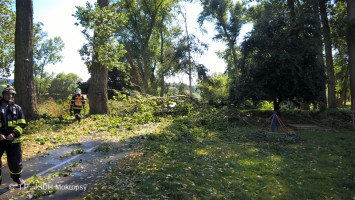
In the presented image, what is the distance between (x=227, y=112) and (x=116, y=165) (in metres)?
10.2

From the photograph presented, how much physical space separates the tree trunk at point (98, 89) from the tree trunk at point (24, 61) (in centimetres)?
315

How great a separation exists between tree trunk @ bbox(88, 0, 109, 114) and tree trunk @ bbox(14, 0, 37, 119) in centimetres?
315

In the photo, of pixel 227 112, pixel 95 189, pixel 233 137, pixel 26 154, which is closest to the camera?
pixel 95 189

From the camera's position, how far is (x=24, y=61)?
10664 millimetres

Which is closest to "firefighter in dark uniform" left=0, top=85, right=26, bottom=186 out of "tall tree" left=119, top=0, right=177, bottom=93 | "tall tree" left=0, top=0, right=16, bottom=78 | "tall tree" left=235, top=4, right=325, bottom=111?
"tall tree" left=235, top=4, right=325, bottom=111

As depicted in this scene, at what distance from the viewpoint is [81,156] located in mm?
6246

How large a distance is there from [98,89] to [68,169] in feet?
29.5

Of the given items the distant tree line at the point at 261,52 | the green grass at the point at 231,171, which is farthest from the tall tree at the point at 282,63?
the green grass at the point at 231,171

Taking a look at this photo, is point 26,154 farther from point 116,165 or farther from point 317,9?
point 317,9

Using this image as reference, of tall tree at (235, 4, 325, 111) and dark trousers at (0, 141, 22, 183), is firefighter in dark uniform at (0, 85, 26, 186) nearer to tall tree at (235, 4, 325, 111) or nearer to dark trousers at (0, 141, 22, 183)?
dark trousers at (0, 141, 22, 183)

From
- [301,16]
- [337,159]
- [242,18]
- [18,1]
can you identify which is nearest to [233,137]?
[337,159]

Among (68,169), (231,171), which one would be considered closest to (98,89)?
(68,169)

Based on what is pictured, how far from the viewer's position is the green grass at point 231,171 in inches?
166

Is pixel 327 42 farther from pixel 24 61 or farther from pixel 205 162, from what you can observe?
pixel 24 61
